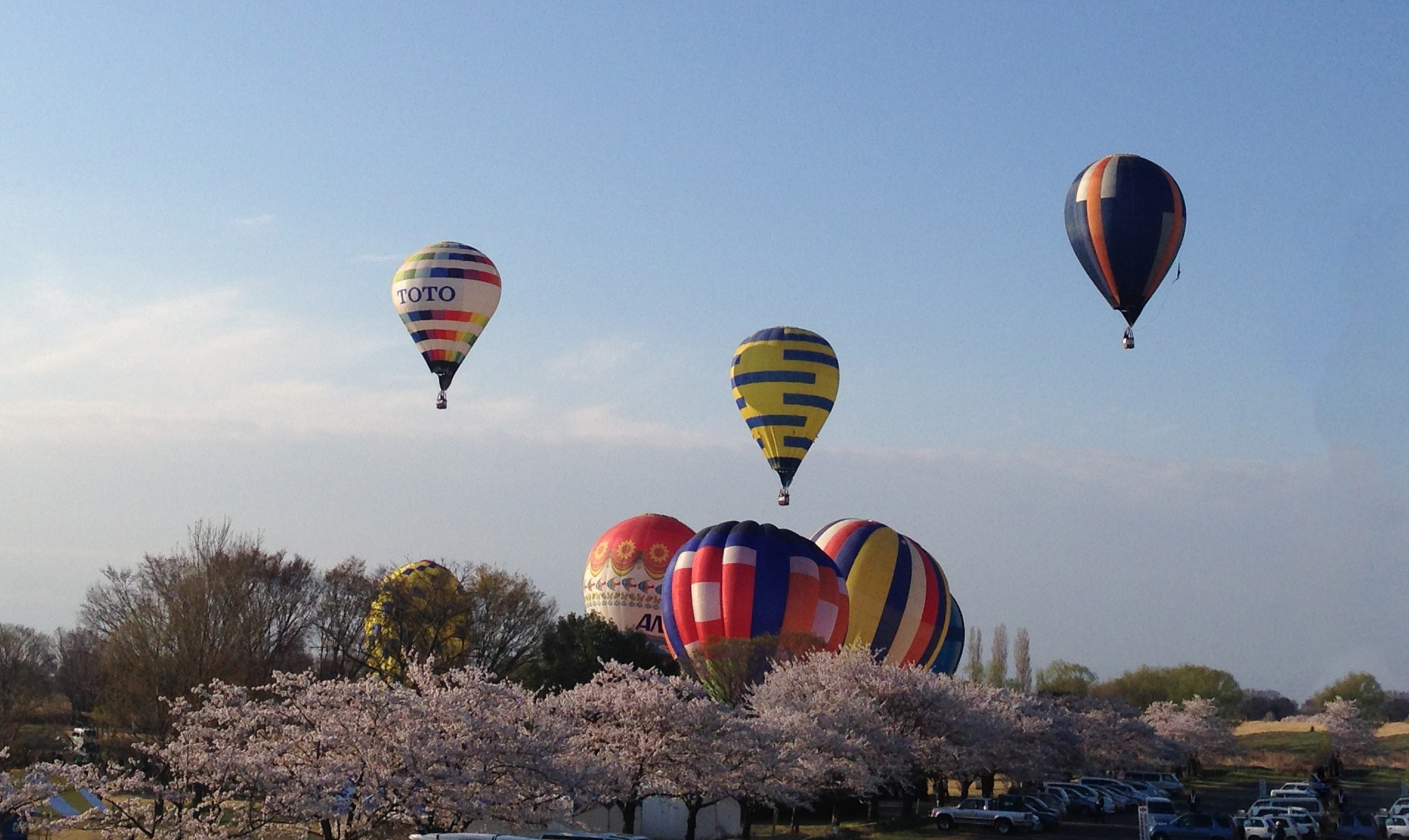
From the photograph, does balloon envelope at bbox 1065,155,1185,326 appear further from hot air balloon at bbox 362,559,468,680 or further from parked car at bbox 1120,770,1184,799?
hot air balloon at bbox 362,559,468,680

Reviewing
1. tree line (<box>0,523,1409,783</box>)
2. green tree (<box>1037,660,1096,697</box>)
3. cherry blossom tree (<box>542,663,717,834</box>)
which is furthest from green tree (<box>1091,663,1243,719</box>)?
cherry blossom tree (<box>542,663,717,834</box>)

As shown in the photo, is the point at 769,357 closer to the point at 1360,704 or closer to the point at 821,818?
→ the point at 821,818

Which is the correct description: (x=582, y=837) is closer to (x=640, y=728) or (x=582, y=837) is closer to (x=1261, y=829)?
(x=640, y=728)

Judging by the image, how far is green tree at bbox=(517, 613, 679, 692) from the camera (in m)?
53.8

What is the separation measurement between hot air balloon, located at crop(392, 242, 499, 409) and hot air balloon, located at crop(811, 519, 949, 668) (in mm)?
19759

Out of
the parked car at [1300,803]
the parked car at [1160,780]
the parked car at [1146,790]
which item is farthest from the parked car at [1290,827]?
the parked car at [1160,780]

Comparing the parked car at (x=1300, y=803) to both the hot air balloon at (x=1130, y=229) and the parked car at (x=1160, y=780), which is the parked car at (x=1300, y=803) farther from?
the hot air balloon at (x=1130, y=229)

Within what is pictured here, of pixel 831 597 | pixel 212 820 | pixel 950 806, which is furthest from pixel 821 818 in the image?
pixel 212 820

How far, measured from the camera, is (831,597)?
5400 cm

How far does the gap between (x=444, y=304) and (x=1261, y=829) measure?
102ft

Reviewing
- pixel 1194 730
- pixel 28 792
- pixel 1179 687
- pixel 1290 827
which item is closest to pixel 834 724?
pixel 1290 827

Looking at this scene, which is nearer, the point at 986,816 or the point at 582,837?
the point at 582,837

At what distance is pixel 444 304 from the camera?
4956 cm

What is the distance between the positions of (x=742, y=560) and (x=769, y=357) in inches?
390
